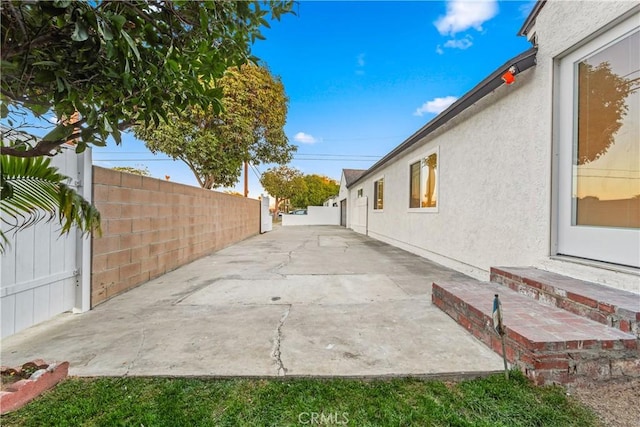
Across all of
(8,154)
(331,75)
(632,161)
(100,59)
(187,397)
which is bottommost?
(187,397)

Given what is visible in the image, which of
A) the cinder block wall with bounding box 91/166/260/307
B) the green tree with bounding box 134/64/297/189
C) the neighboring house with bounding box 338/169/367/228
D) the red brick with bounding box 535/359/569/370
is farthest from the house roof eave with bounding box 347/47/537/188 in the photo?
the neighboring house with bounding box 338/169/367/228

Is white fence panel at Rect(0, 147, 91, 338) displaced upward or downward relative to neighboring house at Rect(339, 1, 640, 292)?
downward

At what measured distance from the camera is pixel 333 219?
27.0 metres

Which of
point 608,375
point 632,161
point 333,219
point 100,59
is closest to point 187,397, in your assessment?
point 100,59

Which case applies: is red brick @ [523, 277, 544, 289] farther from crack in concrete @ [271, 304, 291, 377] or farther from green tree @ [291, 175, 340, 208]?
green tree @ [291, 175, 340, 208]

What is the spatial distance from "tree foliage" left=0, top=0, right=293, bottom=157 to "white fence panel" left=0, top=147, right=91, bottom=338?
1600mm

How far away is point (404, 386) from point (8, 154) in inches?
110

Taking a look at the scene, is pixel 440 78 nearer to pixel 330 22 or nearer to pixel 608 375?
pixel 330 22

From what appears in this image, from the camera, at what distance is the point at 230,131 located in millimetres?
12836

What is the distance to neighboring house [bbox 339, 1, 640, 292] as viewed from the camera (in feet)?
9.05

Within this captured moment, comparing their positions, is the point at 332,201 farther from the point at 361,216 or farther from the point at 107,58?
the point at 107,58

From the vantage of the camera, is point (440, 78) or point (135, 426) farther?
point (440, 78)

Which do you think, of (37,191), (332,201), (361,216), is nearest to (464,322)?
(37,191)

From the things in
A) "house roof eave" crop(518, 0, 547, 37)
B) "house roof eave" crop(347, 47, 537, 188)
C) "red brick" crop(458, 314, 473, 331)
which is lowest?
"red brick" crop(458, 314, 473, 331)
